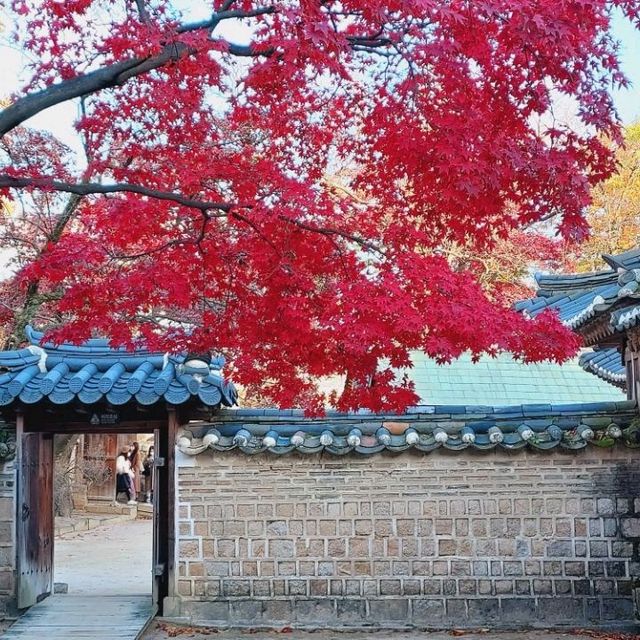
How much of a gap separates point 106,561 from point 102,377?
270 inches

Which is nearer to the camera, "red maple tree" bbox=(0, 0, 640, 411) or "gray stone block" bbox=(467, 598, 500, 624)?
"red maple tree" bbox=(0, 0, 640, 411)

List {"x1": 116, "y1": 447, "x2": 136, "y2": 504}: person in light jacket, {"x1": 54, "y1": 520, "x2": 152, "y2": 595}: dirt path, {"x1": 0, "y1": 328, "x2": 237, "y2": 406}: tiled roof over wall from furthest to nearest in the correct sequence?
1. {"x1": 116, "y1": 447, "x2": 136, "y2": 504}: person in light jacket
2. {"x1": 54, "y1": 520, "x2": 152, "y2": 595}: dirt path
3. {"x1": 0, "y1": 328, "x2": 237, "y2": 406}: tiled roof over wall

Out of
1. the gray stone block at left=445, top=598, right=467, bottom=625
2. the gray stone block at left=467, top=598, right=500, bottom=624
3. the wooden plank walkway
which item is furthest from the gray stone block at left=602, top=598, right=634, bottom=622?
the wooden plank walkway

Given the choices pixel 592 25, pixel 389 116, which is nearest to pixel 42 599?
pixel 389 116

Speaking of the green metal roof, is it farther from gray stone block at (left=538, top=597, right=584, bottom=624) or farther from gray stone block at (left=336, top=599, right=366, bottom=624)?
gray stone block at (left=336, top=599, right=366, bottom=624)

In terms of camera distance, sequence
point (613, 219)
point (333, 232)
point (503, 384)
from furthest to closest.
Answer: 1. point (613, 219)
2. point (503, 384)
3. point (333, 232)

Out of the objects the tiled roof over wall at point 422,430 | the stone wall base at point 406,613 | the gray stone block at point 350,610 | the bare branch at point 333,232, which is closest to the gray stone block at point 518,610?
the stone wall base at point 406,613

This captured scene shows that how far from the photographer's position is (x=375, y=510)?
9.93 meters

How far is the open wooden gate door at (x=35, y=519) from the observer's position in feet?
33.0

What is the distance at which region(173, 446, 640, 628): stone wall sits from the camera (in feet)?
31.9

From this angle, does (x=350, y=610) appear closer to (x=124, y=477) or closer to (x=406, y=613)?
(x=406, y=613)

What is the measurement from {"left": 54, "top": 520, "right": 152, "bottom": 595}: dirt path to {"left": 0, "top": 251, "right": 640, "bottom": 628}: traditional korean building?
8.49ft

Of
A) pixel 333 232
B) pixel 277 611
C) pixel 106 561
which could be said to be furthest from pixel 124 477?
pixel 333 232

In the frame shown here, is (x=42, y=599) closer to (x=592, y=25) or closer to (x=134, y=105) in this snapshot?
(x=134, y=105)
